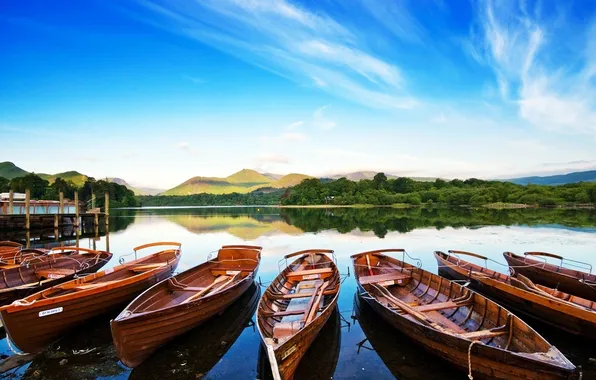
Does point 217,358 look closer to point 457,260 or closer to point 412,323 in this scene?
point 412,323

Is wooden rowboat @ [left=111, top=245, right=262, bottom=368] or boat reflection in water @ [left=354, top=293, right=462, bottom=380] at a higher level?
wooden rowboat @ [left=111, top=245, right=262, bottom=368]

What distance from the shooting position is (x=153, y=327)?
25.2 ft

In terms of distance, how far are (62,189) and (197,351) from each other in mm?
117731

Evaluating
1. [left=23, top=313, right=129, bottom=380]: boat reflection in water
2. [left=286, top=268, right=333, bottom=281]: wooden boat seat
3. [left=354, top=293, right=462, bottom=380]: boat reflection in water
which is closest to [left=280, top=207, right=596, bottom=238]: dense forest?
[left=286, top=268, right=333, bottom=281]: wooden boat seat

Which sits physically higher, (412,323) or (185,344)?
(412,323)

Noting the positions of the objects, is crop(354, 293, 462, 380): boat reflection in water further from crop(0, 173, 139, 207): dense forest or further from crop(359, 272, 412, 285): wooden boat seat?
crop(0, 173, 139, 207): dense forest

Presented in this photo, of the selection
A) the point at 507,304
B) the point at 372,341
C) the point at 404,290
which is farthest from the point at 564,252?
the point at 372,341

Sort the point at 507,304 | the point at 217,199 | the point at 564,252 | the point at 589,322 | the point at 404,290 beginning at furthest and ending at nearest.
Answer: the point at 217,199, the point at 564,252, the point at 404,290, the point at 507,304, the point at 589,322

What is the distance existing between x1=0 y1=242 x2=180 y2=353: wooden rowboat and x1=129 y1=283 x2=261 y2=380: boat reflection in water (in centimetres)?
265

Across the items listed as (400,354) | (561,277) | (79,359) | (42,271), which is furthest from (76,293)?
(561,277)

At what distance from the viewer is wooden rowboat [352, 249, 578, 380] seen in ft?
19.0

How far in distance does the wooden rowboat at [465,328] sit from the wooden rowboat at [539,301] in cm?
194

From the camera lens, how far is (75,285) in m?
10.1

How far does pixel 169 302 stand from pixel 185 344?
68.8 inches
